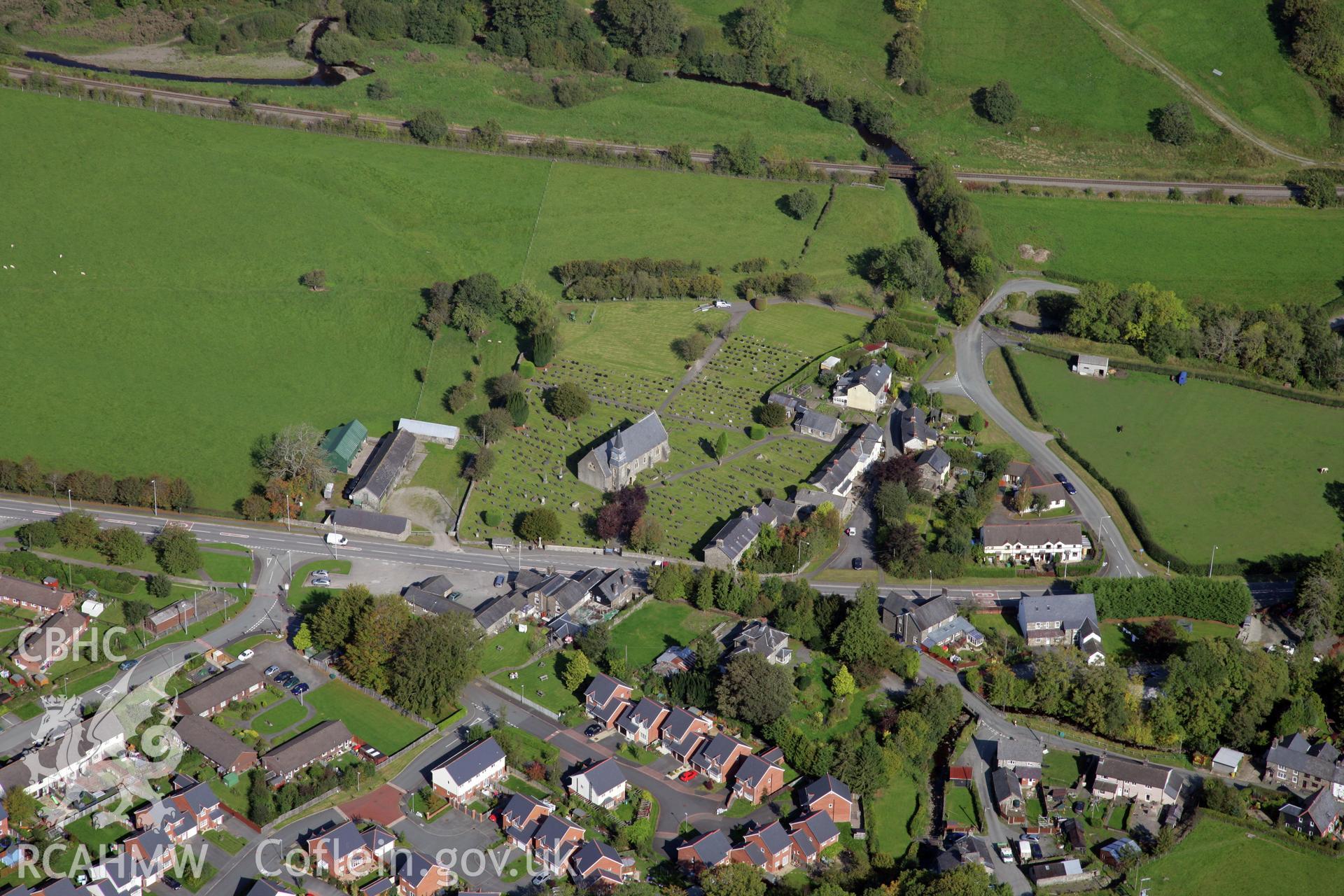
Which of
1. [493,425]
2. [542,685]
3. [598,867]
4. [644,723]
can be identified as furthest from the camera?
[493,425]

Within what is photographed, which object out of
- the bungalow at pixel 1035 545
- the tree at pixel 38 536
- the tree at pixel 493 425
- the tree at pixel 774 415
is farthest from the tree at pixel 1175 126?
the tree at pixel 38 536

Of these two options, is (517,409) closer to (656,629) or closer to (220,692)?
(656,629)

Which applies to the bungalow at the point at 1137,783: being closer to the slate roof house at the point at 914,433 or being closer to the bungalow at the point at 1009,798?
the bungalow at the point at 1009,798

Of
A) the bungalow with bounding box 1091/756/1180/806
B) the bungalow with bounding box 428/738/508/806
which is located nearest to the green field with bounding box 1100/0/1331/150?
the bungalow with bounding box 1091/756/1180/806

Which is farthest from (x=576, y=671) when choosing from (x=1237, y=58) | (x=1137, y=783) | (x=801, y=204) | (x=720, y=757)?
(x=1237, y=58)

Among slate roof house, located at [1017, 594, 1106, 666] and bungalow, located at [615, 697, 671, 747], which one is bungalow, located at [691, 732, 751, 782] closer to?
bungalow, located at [615, 697, 671, 747]
